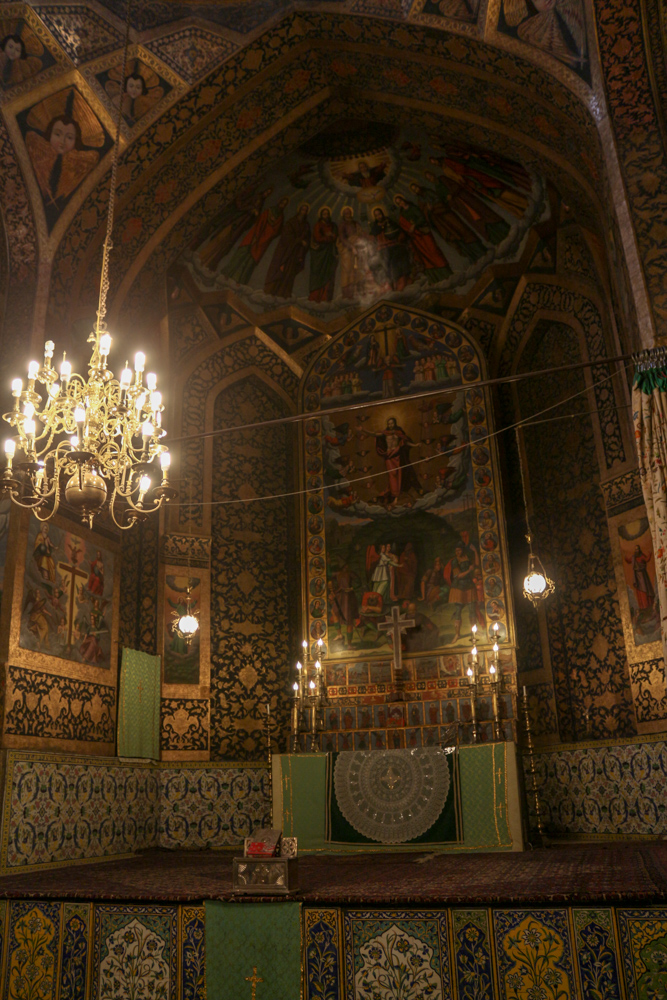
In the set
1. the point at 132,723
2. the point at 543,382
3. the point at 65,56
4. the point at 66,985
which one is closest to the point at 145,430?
the point at 66,985

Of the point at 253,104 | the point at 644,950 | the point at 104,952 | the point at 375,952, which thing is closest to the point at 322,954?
the point at 375,952

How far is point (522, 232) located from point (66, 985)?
10846 millimetres

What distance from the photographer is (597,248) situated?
34.8 ft

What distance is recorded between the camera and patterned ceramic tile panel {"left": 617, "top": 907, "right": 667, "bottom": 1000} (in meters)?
4.46

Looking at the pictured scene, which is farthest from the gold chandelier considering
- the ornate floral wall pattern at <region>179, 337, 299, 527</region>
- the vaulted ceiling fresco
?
the ornate floral wall pattern at <region>179, 337, 299, 527</region>

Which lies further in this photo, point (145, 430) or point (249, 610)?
point (249, 610)

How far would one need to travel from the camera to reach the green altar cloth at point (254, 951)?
511cm

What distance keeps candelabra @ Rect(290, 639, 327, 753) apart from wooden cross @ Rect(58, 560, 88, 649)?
10.0ft

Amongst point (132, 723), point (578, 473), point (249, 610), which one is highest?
point (578, 473)

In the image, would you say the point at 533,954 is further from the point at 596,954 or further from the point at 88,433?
the point at 88,433

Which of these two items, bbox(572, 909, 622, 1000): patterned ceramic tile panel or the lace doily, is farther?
the lace doily

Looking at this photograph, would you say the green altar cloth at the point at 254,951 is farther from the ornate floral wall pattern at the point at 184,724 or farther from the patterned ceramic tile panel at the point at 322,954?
the ornate floral wall pattern at the point at 184,724

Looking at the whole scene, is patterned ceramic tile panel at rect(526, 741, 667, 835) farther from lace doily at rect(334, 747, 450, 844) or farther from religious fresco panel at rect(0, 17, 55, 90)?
religious fresco panel at rect(0, 17, 55, 90)

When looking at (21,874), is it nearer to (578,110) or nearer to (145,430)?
(145,430)
